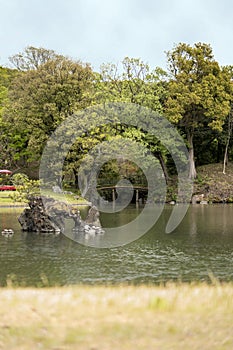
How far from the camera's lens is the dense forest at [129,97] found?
181ft

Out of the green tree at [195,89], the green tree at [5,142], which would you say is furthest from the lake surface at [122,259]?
the green tree at [5,142]

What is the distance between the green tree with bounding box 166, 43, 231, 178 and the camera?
55625 mm

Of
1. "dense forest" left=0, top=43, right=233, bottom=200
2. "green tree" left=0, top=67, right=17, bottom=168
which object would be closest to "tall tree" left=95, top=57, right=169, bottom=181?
"dense forest" left=0, top=43, right=233, bottom=200

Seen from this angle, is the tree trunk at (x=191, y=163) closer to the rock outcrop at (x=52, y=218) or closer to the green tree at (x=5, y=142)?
the green tree at (x=5, y=142)

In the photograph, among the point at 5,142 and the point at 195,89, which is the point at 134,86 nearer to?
the point at 195,89

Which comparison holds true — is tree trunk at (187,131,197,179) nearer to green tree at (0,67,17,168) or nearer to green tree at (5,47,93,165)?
green tree at (5,47,93,165)

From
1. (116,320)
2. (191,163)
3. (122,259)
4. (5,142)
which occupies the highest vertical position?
(5,142)

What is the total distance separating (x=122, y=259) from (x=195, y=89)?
41235 mm

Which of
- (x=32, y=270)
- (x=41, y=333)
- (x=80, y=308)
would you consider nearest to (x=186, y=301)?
(x=80, y=308)

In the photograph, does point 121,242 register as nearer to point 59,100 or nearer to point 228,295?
point 228,295

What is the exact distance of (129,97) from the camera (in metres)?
57.1

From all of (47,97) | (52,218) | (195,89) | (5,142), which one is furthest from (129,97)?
(52,218)

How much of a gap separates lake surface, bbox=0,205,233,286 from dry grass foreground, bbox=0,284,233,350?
4349mm

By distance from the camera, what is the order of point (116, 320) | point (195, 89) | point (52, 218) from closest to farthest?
point (116, 320), point (52, 218), point (195, 89)
